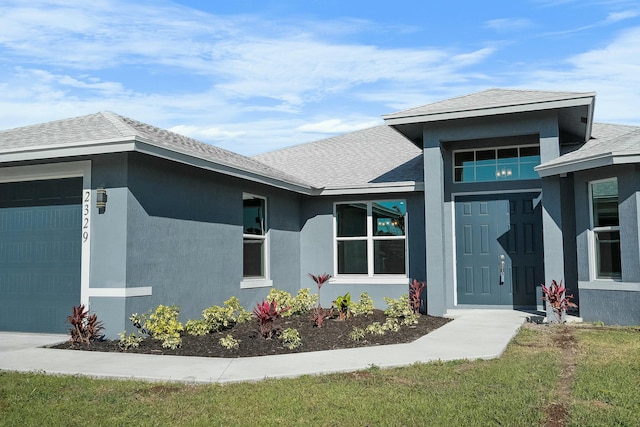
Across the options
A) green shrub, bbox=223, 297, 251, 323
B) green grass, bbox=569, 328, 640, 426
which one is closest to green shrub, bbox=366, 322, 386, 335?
green shrub, bbox=223, 297, 251, 323

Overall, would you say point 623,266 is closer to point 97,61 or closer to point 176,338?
point 176,338

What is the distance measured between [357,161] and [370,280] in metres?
4.26

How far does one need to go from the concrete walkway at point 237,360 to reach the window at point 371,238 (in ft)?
14.8

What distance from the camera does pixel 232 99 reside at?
19969 mm

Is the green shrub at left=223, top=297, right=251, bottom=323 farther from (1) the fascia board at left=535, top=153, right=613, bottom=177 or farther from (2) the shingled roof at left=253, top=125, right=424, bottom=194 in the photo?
(1) the fascia board at left=535, top=153, right=613, bottom=177

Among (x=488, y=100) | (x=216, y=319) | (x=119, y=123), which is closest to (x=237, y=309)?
(x=216, y=319)

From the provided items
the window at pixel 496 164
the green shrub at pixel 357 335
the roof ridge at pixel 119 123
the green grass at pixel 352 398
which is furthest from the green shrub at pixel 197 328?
the window at pixel 496 164

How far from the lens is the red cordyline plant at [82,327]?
8.88 meters

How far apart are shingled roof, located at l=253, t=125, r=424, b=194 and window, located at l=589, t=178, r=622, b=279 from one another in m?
3.73

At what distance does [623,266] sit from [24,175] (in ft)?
35.8

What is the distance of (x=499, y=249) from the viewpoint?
13.1 meters

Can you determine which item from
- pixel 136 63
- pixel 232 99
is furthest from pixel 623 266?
pixel 232 99

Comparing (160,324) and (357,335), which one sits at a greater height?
(160,324)

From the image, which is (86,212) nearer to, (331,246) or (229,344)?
(229,344)
